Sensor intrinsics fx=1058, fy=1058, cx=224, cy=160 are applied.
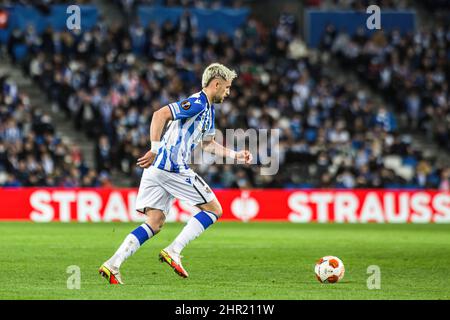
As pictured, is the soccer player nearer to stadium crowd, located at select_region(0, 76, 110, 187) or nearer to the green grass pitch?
the green grass pitch

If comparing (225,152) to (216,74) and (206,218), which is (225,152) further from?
(216,74)

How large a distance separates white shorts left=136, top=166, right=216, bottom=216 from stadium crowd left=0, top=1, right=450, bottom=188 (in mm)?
15953

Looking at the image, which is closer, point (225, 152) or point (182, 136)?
point (182, 136)

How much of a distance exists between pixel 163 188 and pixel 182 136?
623mm

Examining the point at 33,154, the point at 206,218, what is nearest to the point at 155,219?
the point at 206,218

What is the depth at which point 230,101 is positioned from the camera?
101 ft

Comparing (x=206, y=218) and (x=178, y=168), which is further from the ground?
(x=178, y=168)

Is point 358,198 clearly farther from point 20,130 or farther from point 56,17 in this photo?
point 56,17

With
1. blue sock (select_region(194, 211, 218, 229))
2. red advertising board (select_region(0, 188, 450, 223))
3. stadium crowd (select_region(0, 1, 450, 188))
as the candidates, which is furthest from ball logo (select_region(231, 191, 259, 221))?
blue sock (select_region(194, 211, 218, 229))

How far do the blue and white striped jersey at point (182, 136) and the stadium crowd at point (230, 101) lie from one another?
Result: 15978 millimetres

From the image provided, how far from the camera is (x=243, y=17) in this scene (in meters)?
36.8

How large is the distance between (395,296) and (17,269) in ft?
16.6

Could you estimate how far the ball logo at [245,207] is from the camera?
27.2 meters
